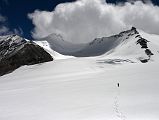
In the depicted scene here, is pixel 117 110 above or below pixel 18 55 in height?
below

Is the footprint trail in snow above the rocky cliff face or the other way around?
the other way around

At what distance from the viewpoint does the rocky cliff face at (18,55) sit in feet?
299

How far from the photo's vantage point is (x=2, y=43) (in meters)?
117

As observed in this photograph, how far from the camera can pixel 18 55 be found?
319ft

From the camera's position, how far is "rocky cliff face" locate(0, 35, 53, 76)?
299ft

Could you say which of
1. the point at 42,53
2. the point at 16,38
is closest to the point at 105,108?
the point at 42,53

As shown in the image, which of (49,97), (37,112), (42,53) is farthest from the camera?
(42,53)

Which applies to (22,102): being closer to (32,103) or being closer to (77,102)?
(32,103)

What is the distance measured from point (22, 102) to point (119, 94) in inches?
388

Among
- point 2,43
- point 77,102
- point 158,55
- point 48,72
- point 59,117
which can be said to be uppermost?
point 2,43

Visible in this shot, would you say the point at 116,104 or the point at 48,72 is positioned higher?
the point at 48,72

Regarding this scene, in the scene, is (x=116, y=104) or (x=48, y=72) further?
(x=48, y=72)

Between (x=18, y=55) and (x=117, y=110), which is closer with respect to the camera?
(x=117, y=110)

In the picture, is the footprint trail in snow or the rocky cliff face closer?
the footprint trail in snow
